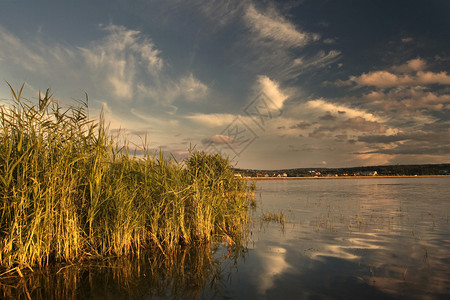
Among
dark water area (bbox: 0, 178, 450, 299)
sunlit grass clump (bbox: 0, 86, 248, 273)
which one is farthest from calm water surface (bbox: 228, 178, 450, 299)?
sunlit grass clump (bbox: 0, 86, 248, 273)

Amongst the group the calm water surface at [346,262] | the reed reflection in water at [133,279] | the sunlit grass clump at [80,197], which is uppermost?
the sunlit grass clump at [80,197]

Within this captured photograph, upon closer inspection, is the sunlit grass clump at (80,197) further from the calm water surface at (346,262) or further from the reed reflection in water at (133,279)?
the calm water surface at (346,262)

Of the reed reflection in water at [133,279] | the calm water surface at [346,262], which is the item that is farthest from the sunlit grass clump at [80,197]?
the calm water surface at [346,262]

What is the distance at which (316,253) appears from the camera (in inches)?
381

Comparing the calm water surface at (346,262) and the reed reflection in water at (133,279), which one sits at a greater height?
the reed reflection in water at (133,279)

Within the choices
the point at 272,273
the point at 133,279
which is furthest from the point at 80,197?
the point at 272,273

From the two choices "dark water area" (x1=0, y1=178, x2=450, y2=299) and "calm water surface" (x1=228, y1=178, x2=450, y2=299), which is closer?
"dark water area" (x1=0, y1=178, x2=450, y2=299)

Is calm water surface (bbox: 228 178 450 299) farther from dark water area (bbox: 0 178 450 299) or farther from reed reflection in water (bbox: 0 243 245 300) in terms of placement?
reed reflection in water (bbox: 0 243 245 300)

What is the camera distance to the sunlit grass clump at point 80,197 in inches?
260

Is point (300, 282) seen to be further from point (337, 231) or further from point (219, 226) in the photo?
point (337, 231)

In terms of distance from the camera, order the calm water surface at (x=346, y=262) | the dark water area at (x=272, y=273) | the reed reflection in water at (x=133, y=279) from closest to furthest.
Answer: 1. the reed reflection in water at (x=133, y=279)
2. the dark water area at (x=272, y=273)
3. the calm water surface at (x=346, y=262)

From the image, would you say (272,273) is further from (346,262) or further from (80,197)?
(80,197)

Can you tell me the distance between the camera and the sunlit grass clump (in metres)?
6.61

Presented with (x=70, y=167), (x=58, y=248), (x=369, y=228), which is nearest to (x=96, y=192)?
(x=70, y=167)
